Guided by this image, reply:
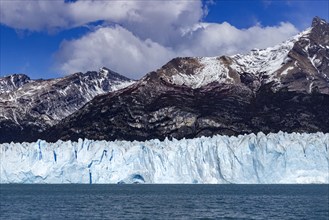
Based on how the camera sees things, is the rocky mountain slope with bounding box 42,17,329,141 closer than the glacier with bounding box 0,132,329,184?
No

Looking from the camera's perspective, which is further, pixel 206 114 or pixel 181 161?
pixel 206 114

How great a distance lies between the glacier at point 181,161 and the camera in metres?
84.5

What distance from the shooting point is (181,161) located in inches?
3497

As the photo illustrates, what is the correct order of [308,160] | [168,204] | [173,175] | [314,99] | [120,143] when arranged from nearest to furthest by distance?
[168,204] < [308,160] < [173,175] < [120,143] < [314,99]

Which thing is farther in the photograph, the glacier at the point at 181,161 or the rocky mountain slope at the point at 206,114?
the rocky mountain slope at the point at 206,114

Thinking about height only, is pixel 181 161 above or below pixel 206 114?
below

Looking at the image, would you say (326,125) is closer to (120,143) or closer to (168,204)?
(120,143)

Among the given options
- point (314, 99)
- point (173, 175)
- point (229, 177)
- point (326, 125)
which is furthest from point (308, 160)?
point (314, 99)

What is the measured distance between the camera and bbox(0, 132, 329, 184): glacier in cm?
8450

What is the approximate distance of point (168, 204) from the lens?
61500 mm

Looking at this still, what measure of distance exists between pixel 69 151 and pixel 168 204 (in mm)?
34979

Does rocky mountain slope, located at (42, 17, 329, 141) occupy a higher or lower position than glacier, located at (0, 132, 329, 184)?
higher

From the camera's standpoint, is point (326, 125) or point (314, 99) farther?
point (314, 99)

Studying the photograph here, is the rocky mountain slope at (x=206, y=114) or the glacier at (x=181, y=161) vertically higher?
the rocky mountain slope at (x=206, y=114)
